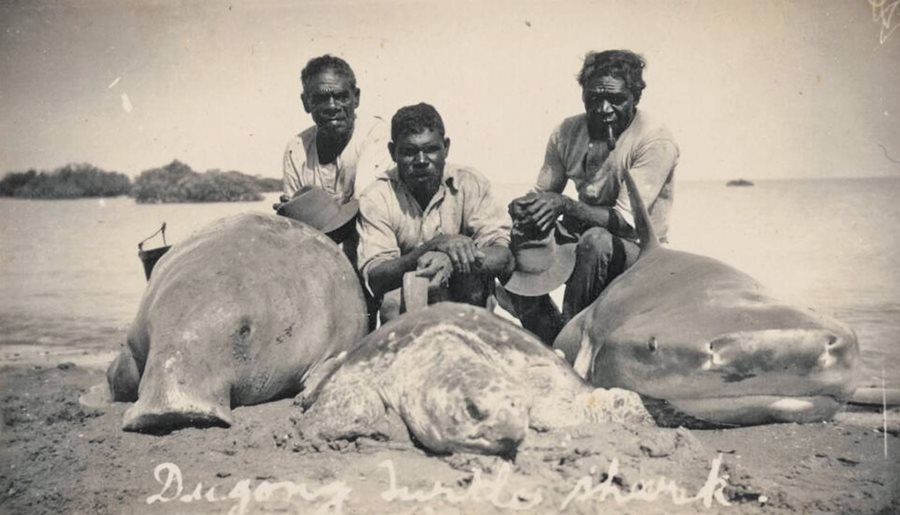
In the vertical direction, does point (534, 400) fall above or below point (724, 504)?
above

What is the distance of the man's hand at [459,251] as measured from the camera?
486cm

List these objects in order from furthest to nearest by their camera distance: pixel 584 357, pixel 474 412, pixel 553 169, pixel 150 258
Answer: pixel 553 169 → pixel 150 258 → pixel 584 357 → pixel 474 412

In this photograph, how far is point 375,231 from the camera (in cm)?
547

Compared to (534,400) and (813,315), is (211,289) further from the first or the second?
(813,315)

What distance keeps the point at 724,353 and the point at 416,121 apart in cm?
233

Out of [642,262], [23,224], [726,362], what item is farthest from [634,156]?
[23,224]

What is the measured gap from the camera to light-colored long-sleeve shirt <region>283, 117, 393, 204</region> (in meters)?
6.02

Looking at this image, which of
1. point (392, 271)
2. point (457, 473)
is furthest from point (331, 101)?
point (457, 473)

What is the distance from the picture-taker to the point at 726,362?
4.00 metres

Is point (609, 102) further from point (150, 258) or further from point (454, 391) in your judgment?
point (150, 258)

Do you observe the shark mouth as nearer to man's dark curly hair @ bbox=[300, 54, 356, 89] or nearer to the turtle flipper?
the turtle flipper

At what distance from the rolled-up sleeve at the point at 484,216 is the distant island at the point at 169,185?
4.57m

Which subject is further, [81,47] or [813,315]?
[81,47]

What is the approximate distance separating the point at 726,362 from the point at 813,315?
1.72 feet
